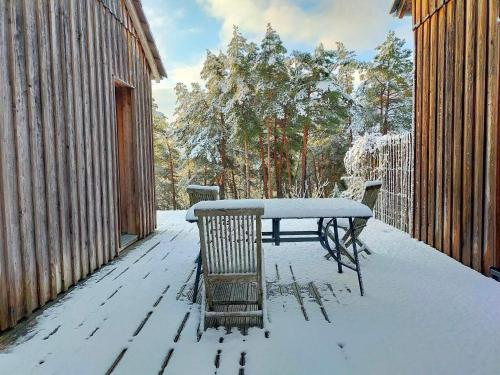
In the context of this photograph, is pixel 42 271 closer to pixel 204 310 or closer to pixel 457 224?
pixel 204 310

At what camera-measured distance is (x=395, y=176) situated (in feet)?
20.5

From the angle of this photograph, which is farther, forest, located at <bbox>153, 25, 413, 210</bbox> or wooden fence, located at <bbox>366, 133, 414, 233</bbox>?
forest, located at <bbox>153, 25, 413, 210</bbox>

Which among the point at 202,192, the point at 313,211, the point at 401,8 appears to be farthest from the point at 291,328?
the point at 401,8

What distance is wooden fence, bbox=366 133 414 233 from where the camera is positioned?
18.7 ft

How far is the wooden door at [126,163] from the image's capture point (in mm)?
5383

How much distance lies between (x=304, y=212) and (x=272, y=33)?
12.1m

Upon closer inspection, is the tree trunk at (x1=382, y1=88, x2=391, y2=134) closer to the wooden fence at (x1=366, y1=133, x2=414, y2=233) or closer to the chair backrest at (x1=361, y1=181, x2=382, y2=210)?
the wooden fence at (x1=366, y1=133, x2=414, y2=233)

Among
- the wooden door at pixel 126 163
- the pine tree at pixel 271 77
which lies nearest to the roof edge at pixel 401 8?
the wooden door at pixel 126 163

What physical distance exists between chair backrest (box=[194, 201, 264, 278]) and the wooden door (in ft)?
11.2

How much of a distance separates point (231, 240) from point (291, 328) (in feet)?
2.39

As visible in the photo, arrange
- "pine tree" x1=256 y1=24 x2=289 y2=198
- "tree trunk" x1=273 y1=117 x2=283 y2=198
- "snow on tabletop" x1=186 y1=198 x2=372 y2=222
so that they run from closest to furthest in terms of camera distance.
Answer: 1. "snow on tabletop" x1=186 y1=198 x2=372 y2=222
2. "pine tree" x1=256 y1=24 x2=289 y2=198
3. "tree trunk" x1=273 y1=117 x2=283 y2=198

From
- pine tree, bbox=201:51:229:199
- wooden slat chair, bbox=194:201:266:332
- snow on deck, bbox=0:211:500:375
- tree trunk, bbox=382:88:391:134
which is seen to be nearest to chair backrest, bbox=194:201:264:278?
wooden slat chair, bbox=194:201:266:332

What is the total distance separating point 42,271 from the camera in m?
2.87

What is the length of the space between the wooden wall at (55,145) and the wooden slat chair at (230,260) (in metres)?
1.42
